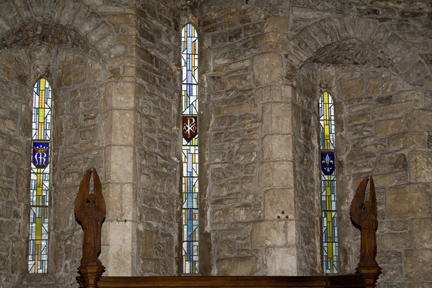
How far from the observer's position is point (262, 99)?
930 centimetres

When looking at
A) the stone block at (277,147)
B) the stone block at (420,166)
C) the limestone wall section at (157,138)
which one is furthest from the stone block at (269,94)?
the stone block at (420,166)

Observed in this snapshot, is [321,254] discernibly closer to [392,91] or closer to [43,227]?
[392,91]

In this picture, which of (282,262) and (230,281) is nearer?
(230,281)

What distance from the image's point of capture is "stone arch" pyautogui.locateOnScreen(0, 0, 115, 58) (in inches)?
351

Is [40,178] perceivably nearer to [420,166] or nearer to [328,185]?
[328,185]

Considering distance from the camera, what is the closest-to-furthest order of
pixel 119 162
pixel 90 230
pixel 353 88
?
1. pixel 90 230
2. pixel 119 162
3. pixel 353 88

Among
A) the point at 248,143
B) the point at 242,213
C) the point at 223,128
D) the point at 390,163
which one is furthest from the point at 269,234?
the point at 390,163

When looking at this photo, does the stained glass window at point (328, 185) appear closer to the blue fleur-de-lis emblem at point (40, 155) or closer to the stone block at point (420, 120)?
the stone block at point (420, 120)

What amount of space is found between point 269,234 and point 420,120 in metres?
2.40

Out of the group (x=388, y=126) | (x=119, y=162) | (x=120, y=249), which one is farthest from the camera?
(x=388, y=126)

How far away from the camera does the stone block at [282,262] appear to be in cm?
873

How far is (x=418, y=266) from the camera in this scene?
927cm

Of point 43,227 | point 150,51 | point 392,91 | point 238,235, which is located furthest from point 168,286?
Result: point 392,91

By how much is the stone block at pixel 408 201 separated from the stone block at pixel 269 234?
158 centimetres
